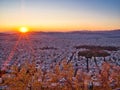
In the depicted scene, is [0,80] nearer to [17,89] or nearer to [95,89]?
[17,89]

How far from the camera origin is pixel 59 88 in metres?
8.88

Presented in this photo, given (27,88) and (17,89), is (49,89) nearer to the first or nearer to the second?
(27,88)

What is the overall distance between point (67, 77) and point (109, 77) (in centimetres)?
194

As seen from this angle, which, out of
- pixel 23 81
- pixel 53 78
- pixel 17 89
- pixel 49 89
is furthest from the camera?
pixel 53 78

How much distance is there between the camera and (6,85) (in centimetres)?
942

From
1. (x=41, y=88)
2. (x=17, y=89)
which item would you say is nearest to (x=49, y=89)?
(x=41, y=88)

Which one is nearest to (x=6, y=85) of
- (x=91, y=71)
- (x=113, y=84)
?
(x=113, y=84)

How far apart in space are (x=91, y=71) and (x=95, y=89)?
370 cm

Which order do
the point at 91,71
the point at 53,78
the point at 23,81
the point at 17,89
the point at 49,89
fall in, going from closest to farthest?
the point at 17,89 < the point at 23,81 < the point at 49,89 < the point at 53,78 < the point at 91,71

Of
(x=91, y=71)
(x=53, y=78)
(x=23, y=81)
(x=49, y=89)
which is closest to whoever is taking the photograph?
(x=23, y=81)

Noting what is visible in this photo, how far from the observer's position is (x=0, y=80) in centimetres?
1038

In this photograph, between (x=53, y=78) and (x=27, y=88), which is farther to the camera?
(x=53, y=78)

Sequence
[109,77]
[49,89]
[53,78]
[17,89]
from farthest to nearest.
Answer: [109,77] → [53,78] → [49,89] → [17,89]

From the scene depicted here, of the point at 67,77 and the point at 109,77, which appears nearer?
the point at 67,77
